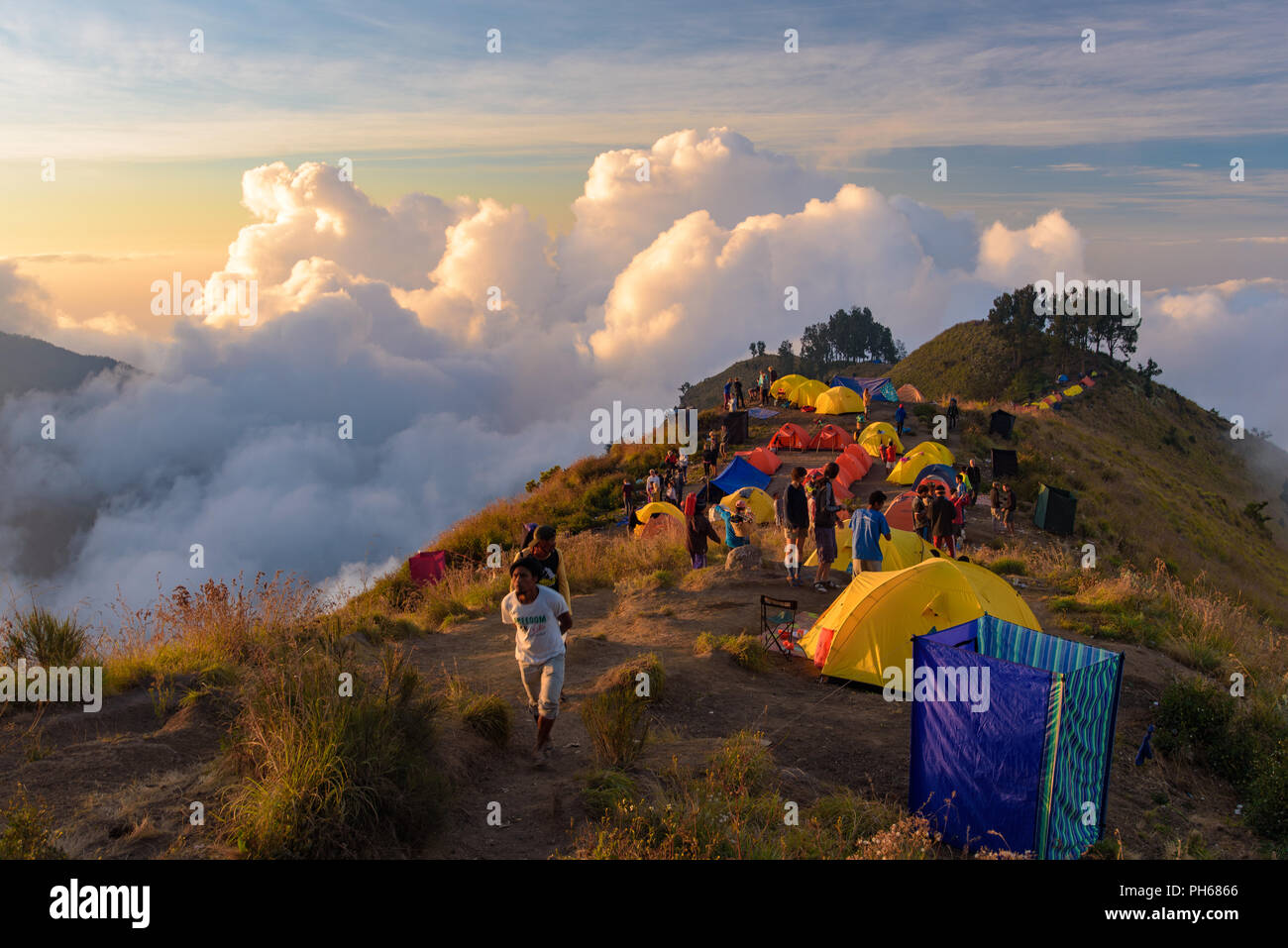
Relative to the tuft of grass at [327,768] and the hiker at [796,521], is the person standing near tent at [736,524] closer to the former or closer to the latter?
the hiker at [796,521]

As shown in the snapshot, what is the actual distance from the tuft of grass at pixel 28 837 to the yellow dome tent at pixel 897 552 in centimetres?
942

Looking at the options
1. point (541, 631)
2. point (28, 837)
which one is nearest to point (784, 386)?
point (541, 631)

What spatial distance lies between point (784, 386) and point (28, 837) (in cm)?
3675

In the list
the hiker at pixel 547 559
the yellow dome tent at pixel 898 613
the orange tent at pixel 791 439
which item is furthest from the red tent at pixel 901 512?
the hiker at pixel 547 559

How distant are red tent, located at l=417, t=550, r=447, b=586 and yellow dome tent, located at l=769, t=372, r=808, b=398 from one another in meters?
25.1

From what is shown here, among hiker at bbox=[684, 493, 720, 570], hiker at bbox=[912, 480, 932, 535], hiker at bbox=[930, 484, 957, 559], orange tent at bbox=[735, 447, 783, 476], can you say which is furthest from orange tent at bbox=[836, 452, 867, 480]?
hiker at bbox=[684, 493, 720, 570]

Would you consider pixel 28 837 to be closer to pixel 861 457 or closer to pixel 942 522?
pixel 942 522

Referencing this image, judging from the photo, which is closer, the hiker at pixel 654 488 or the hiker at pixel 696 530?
the hiker at pixel 696 530

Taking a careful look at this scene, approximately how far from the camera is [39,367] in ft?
490

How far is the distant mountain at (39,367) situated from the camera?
465 feet

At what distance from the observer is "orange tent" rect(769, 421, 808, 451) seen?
3086cm

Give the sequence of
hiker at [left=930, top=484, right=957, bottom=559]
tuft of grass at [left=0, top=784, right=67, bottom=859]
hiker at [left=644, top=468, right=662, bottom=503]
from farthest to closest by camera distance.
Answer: hiker at [left=644, top=468, right=662, bottom=503] → hiker at [left=930, top=484, right=957, bottom=559] → tuft of grass at [left=0, top=784, right=67, bottom=859]

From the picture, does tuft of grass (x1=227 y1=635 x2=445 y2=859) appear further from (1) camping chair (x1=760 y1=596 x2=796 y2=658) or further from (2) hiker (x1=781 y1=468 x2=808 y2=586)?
(2) hiker (x1=781 y1=468 x2=808 y2=586)
